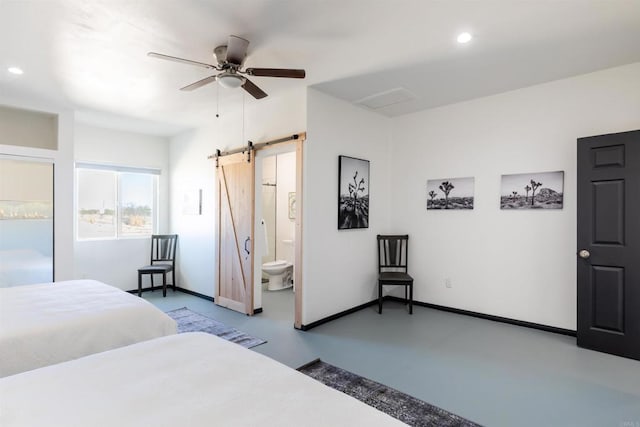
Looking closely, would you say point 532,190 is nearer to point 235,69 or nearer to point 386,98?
point 386,98

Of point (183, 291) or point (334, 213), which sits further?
point (183, 291)

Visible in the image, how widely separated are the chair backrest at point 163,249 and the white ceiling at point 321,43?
2491 millimetres

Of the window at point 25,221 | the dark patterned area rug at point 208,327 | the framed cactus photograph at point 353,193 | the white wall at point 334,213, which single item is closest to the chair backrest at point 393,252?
the white wall at point 334,213

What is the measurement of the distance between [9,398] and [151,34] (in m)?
2.53

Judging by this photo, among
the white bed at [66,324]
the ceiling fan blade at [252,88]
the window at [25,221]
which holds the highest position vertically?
the ceiling fan blade at [252,88]

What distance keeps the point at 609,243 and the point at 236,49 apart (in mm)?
3822

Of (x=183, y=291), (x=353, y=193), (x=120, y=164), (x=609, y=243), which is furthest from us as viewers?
(x=183, y=291)

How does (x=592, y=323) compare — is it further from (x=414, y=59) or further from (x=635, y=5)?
(x=414, y=59)

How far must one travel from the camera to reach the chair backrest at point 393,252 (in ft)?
15.9

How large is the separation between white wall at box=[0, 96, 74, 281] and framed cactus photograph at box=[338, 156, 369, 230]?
3549mm

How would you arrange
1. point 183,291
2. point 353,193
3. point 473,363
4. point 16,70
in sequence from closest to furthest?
point 473,363, point 16,70, point 353,193, point 183,291

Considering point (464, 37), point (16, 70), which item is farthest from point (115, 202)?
point (464, 37)

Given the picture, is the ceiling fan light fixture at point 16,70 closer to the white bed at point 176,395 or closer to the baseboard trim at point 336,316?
the white bed at point 176,395

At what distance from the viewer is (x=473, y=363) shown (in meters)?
2.97
